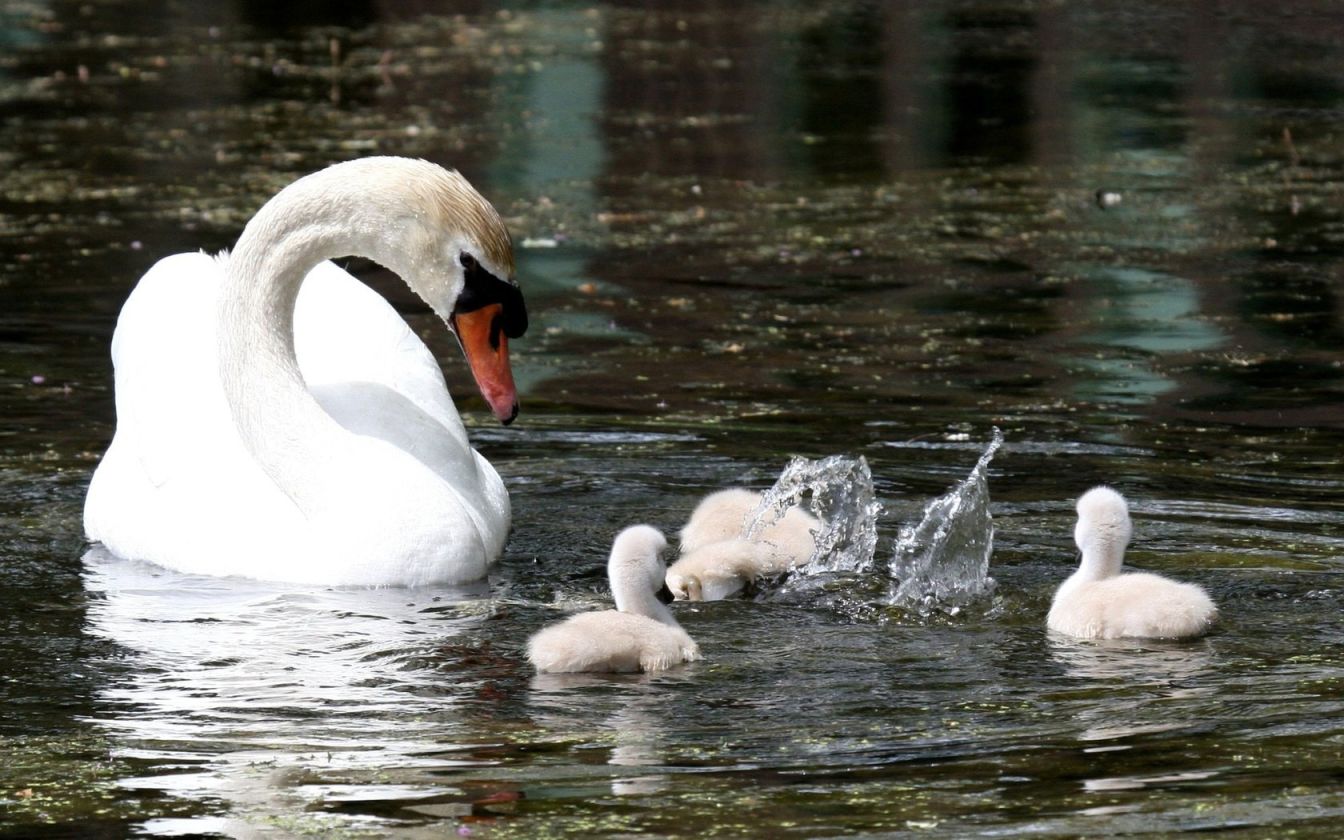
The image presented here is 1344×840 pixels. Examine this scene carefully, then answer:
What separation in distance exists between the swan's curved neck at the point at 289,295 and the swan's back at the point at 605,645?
1492 millimetres

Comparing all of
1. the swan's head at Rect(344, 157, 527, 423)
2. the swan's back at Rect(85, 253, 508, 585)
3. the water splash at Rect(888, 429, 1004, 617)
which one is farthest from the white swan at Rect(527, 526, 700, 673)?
the swan's head at Rect(344, 157, 527, 423)

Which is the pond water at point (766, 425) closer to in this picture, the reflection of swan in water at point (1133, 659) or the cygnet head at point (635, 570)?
the reflection of swan in water at point (1133, 659)

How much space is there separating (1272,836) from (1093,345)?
19.6 ft

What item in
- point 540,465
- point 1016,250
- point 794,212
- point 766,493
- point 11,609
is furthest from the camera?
point 794,212

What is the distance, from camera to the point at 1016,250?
12.9 meters

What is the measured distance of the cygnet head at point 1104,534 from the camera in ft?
21.9

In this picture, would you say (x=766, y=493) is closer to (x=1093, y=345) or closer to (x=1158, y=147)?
(x=1093, y=345)

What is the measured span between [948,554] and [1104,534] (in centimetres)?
55

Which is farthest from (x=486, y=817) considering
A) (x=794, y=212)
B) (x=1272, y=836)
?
(x=794, y=212)

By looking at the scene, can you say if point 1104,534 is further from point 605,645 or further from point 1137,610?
point 605,645

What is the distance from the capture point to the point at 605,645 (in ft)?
20.1

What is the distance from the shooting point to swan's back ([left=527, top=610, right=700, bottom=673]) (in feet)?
20.1

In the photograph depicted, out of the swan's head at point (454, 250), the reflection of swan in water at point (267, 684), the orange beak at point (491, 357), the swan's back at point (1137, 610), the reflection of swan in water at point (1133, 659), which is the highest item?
the swan's head at point (454, 250)

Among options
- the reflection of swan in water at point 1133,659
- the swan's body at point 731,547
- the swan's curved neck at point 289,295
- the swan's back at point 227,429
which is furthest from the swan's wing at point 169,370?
the reflection of swan in water at point 1133,659
